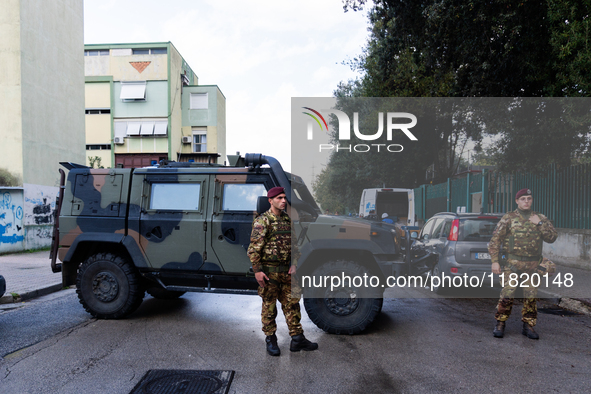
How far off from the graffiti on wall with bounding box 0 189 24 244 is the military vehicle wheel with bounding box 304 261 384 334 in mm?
12959

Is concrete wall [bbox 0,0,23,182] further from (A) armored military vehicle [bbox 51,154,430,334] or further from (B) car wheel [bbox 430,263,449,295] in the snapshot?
(B) car wheel [bbox 430,263,449,295]

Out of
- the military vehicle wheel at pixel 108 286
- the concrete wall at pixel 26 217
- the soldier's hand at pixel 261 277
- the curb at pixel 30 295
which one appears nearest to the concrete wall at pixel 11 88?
the concrete wall at pixel 26 217

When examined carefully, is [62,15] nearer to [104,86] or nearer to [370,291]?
[104,86]

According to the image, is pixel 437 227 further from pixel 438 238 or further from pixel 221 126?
pixel 221 126

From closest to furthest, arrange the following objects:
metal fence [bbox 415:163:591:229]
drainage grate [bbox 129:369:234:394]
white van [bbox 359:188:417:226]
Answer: drainage grate [bbox 129:369:234:394]
metal fence [bbox 415:163:591:229]
white van [bbox 359:188:417:226]

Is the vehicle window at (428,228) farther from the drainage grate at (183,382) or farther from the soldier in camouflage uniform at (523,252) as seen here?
the drainage grate at (183,382)

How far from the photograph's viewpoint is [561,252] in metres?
11.4

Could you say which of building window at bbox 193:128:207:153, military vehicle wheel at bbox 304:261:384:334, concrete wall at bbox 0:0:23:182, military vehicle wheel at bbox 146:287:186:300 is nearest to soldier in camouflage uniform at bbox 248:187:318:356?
military vehicle wheel at bbox 304:261:384:334

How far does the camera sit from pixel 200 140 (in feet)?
105

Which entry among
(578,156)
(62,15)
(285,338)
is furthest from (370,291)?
(62,15)

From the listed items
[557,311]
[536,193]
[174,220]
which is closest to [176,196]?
[174,220]

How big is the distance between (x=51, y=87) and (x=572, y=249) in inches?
744

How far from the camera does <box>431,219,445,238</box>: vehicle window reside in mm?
8461

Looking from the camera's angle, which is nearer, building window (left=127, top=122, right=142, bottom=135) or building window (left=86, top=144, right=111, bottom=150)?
building window (left=127, top=122, right=142, bottom=135)
